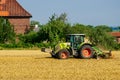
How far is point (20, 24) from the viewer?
261 feet

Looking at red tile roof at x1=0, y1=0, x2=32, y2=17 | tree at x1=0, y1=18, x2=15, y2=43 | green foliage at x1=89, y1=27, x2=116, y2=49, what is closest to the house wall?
red tile roof at x1=0, y1=0, x2=32, y2=17

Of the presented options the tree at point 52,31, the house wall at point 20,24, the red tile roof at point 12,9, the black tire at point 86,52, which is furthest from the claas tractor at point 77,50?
Answer: the red tile roof at point 12,9

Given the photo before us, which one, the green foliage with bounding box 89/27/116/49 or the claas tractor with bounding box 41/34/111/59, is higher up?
the green foliage with bounding box 89/27/116/49

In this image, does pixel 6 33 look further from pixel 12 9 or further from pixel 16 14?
pixel 12 9

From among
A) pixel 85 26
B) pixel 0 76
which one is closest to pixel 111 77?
pixel 0 76

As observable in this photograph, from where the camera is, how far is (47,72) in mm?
19891

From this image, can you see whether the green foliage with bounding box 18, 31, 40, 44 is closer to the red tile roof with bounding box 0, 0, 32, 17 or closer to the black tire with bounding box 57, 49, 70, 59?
the red tile roof with bounding box 0, 0, 32, 17

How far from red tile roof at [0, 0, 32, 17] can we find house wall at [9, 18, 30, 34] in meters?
0.97

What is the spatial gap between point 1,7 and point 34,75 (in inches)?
2420

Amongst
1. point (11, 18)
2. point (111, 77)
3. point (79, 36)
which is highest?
point (11, 18)

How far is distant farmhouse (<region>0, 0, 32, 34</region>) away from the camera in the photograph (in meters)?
78.4

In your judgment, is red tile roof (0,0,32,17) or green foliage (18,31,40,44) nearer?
green foliage (18,31,40,44)

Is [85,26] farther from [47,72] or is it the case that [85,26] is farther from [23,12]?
[47,72]

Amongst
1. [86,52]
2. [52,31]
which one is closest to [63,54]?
[86,52]
